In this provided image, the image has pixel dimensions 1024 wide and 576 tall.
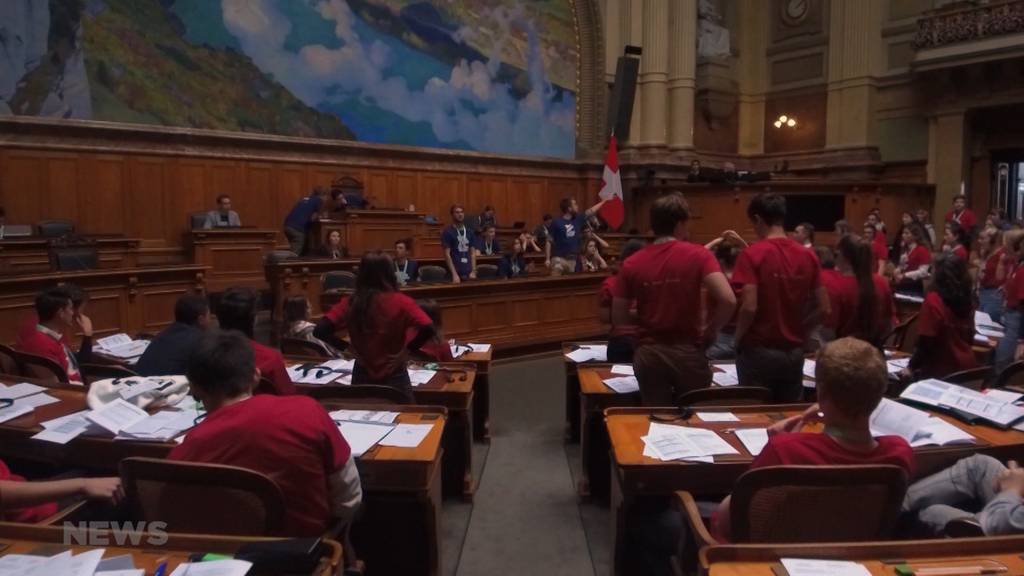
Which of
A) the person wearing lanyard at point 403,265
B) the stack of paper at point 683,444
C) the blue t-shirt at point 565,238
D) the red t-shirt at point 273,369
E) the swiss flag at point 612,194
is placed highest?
the swiss flag at point 612,194

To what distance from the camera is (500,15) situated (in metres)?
14.5

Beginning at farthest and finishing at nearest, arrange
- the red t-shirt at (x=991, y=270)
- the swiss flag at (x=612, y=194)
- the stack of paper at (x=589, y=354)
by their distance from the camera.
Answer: the swiss flag at (x=612, y=194)
the red t-shirt at (x=991, y=270)
the stack of paper at (x=589, y=354)

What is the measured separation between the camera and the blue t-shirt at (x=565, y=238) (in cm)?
1059

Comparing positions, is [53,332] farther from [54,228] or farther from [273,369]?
[54,228]

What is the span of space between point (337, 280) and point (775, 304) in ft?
18.8

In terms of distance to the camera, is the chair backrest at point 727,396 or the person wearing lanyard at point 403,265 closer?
the chair backrest at point 727,396

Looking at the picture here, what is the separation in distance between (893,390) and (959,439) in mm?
1391

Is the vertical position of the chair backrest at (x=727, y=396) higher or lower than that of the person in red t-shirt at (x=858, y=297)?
lower

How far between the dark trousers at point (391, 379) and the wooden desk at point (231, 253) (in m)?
6.31

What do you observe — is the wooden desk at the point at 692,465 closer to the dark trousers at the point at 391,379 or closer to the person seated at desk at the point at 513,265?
the dark trousers at the point at 391,379

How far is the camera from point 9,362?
414 centimetres

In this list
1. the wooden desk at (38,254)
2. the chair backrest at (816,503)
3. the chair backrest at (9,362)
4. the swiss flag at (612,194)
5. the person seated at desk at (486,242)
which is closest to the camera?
the chair backrest at (816,503)

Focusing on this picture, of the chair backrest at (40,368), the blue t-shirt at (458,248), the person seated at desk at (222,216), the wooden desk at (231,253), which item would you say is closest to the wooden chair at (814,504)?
the chair backrest at (40,368)

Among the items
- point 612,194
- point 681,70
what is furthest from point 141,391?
point 681,70
